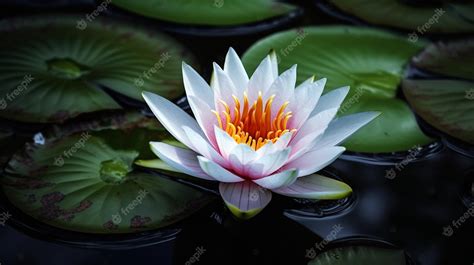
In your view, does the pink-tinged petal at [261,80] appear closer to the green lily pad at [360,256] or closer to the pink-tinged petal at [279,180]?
the pink-tinged petal at [279,180]

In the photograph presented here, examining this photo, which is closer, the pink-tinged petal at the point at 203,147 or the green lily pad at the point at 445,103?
the pink-tinged petal at the point at 203,147

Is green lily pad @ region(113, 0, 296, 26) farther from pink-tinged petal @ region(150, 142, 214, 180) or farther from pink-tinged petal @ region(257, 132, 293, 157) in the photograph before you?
pink-tinged petal @ region(257, 132, 293, 157)

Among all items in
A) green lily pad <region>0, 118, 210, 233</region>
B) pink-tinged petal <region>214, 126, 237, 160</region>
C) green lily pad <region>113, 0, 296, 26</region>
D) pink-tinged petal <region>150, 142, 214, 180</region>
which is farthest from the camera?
green lily pad <region>113, 0, 296, 26</region>

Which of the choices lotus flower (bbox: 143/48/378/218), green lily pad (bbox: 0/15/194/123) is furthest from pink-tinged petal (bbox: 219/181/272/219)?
green lily pad (bbox: 0/15/194/123)

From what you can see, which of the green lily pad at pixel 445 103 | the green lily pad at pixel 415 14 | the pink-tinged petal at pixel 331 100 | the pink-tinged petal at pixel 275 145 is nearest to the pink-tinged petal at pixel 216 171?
the pink-tinged petal at pixel 275 145

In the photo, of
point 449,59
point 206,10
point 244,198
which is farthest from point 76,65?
point 449,59

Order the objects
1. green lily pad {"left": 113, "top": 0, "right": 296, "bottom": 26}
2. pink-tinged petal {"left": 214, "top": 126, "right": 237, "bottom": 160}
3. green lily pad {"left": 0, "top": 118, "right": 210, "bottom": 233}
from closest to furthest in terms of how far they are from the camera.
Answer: pink-tinged petal {"left": 214, "top": 126, "right": 237, "bottom": 160}
green lily pad {"left": 0, "top": 118, "right": 210, "bottom": 233}
green lily pad {"left": 113, "top": 0, "right": 296, "bottom": 26}

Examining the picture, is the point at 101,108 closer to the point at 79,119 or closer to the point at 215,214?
the point at 79,119

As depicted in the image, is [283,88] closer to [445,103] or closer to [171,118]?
[171,118]
